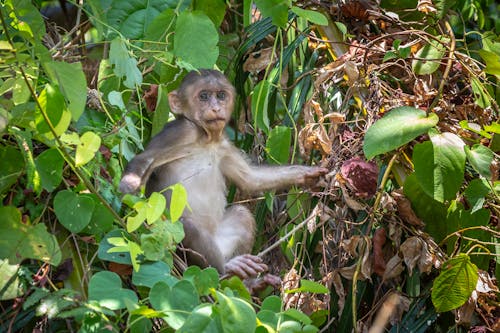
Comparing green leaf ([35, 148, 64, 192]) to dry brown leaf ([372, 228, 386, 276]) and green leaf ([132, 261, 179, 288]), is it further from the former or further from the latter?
dry brown leaf ([372, 228, 386, 276])

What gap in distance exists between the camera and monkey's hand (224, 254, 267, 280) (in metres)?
5.44

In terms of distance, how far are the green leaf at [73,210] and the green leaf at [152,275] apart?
1.07ft

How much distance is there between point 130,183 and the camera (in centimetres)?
520

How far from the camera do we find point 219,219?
6398mm

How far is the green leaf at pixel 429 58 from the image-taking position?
525 cm

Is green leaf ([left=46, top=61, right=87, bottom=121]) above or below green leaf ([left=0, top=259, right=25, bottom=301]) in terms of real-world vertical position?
above

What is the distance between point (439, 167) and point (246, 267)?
4.22 feet

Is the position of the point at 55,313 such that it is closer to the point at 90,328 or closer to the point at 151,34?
the point at 90,328

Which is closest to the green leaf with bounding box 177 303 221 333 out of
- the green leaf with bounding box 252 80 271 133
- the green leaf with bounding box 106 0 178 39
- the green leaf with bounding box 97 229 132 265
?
the green leaf with bounding box 97 229 132 265

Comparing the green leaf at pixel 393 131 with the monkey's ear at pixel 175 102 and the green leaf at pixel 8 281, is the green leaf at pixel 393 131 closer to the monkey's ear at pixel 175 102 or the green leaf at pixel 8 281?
the green leaf at pixel 8 281

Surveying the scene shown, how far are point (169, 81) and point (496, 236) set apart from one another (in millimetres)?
2176

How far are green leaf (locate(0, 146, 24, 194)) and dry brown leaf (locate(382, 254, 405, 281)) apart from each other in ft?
6.41

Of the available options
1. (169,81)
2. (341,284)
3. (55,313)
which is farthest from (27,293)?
(169,81)

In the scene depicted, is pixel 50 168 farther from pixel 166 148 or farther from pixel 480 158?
pixel 480 158
